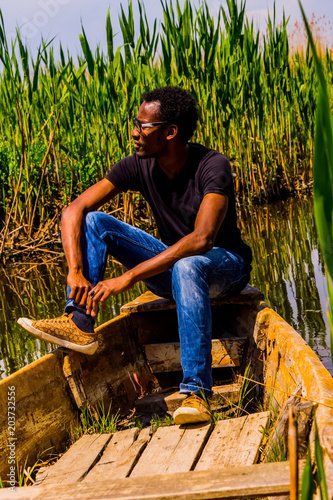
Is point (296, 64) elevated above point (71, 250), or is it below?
above

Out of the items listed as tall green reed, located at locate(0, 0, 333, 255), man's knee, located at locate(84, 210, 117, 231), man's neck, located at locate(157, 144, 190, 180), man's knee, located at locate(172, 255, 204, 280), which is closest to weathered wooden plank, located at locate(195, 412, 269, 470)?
man's knee, located at locate(172, 255, 204, 280)

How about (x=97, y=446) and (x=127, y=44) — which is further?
(x=127, y=44)

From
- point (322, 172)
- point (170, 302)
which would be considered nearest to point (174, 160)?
point (170, 302)

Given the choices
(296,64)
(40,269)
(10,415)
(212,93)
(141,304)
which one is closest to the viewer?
(10,415)

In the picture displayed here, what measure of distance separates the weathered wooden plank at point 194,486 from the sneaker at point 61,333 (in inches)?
37.5

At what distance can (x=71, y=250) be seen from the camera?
2.32 metres

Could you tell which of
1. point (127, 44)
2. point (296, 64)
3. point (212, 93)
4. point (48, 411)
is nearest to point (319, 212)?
point (48, 411)

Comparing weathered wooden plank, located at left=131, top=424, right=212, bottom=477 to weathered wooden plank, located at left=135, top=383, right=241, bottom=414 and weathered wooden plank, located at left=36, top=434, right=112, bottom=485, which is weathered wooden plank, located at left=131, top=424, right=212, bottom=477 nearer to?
weathered wooden plank, located at left=36, top=434, right=112, bottom=485

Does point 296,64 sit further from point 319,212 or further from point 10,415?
point 319,212

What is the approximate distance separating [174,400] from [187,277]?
51 cm

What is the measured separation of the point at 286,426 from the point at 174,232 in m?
1.24

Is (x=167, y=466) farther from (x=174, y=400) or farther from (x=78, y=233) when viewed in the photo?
(x=78, y=233)

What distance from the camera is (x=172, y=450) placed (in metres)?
1.80

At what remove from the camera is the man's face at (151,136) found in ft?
8.01
